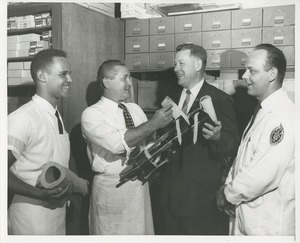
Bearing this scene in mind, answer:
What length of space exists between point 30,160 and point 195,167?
86 centimetres

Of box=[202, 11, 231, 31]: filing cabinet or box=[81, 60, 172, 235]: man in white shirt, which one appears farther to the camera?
box=[202, 11, 231, 31]: filing cabinet

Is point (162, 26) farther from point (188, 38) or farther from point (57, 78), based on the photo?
point (57, 78)

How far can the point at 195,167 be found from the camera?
191 cm

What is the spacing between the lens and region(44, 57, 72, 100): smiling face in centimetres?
180

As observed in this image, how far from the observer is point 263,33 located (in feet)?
7.17

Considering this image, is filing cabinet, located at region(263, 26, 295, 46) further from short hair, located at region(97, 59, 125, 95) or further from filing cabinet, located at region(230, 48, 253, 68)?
short hair, located at region(97, 59, 125, 95)

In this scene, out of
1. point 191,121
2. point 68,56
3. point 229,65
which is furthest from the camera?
point 229,65

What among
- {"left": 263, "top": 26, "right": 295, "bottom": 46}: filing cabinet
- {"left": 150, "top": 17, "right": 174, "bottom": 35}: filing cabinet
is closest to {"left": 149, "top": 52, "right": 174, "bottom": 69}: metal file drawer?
{"left": 150, "top": 17, "right": 174, "bottom": 35}: filing cabinet

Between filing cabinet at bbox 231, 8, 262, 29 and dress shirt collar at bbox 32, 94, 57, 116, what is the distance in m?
1.26

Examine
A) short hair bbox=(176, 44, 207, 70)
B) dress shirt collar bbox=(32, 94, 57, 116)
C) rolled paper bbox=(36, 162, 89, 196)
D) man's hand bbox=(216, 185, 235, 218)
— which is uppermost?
short hair bbox=(176, 44, 207, 70)

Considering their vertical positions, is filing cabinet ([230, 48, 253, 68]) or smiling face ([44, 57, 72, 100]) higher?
filing cabinet ([230, 48, 253, 68])
